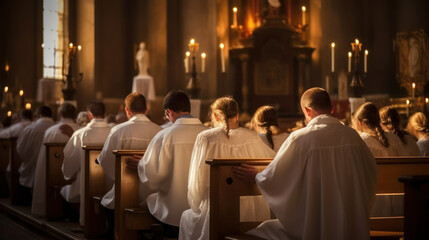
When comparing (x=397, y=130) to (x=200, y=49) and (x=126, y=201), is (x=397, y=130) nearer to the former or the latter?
(x=126, y=201)

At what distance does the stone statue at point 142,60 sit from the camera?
20734 millimetres

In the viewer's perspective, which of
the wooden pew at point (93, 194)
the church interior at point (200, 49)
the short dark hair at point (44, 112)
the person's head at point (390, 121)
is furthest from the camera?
the church interior at point (200, 49)

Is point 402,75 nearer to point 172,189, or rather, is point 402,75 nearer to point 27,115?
point 27,115

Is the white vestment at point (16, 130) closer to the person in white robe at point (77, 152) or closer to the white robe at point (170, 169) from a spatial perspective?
the person in white robe at point (77, 152)

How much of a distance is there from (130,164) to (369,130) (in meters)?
2.16

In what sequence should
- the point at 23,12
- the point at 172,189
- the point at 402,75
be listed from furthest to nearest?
the point at 23,12 → the point at 402,75 → the point at 172,189

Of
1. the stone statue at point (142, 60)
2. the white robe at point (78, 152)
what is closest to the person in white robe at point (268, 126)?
the white robe at point (78, 152)

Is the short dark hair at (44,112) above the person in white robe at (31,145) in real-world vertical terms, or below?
above

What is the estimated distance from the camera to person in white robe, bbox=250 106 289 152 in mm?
7418

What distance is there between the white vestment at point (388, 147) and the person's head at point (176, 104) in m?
1.55

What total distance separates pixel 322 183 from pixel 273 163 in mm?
345

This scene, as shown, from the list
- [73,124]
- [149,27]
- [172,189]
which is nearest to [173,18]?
[149,27]

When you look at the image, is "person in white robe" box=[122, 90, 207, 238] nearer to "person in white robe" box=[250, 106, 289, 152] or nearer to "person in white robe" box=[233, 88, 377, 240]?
"person in white robe" box=[250, 106, 289, 152]

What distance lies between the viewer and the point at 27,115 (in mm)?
13508
